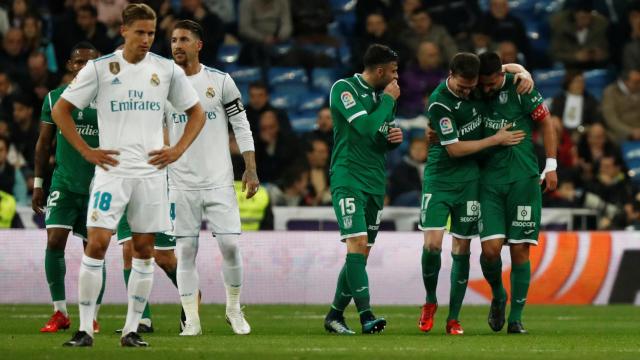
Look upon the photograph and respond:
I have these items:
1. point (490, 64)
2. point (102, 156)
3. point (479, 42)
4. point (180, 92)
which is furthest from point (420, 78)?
point (102, 156)

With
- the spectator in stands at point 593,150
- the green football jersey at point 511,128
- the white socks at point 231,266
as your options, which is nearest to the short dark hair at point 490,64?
the green football jersey at point 511,128

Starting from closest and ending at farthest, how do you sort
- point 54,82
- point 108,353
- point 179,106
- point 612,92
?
point 108,353 < point 179,106 < point 54,82 < point 612,92

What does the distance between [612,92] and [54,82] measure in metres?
8.83

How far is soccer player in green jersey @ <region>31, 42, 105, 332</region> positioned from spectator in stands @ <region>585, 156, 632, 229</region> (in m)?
9.08

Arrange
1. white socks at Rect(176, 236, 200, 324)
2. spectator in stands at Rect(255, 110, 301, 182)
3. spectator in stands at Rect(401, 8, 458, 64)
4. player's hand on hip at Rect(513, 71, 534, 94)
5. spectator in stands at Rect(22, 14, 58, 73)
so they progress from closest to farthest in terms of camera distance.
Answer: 1. white socks at Rect(176, 236, 200, 324)
2. player's hand on hip at Rect(513, 71, 534, 94)
3. spectator in stands at Rect(255, 110, 301, 182)
4. spectator in stands at Rect(22, 14, 58, 73)
5. spectator in stands at Rect(401, 8, 458, 64)

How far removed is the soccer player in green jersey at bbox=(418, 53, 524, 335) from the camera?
12.3 metres

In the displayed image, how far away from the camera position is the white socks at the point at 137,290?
10.1 meters

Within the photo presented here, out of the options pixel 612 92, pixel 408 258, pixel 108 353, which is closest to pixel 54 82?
pixel 408 258

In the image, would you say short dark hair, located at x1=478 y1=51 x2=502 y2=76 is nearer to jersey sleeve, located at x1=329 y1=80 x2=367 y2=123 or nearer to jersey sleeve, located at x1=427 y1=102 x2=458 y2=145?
jersey sleeve, located at x1=427 y1=102 x2=458 y2=145

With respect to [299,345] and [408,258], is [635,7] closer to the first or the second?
[408,258]

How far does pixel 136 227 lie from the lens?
32.8ft

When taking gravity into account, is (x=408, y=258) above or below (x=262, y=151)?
below

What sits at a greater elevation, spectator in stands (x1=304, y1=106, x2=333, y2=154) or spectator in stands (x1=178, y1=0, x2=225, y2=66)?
spectator in stands (x1=178, y1=0, x2=225, y2=66)

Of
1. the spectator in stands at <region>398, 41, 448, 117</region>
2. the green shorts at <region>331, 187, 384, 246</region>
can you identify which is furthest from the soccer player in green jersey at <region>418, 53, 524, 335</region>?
the spectator in stands at <region>398, 41, 448, 117</region>
